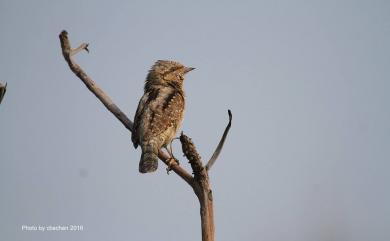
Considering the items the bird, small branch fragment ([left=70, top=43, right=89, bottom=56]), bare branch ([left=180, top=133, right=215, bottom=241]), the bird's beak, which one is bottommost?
bare branch ([left=180, top=133, right=215, bottom=241])

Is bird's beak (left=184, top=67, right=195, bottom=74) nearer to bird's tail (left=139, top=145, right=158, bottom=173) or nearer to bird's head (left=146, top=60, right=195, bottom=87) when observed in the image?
bird's head (left=146, top=60, right=195, bottom=87)

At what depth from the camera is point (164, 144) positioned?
7594 mm

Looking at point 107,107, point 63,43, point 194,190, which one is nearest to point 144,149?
point 107,107

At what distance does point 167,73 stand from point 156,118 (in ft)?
5.87

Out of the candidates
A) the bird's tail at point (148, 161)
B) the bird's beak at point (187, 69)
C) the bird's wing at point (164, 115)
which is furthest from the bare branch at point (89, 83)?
Answer: the bird's beak at point (187, 69)

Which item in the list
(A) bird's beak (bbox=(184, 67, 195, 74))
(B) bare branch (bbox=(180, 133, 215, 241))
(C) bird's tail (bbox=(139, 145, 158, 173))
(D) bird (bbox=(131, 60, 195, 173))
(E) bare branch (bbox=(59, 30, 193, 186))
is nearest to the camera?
(B) bare branch (bbox=(180, 133, 215, 241))

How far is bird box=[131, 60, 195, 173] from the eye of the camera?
281 inches

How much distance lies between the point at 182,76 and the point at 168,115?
66.9 inches

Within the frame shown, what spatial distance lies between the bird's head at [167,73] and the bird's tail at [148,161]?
81.8 inches

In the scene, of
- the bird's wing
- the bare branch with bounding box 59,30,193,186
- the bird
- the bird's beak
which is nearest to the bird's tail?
the bird

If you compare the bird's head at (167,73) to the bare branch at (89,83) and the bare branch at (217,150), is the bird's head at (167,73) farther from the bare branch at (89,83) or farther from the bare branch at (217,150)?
the bare branch at (217,150)

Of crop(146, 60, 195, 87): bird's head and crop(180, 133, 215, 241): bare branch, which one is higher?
crop(146, 60, 195, 87): bird's head

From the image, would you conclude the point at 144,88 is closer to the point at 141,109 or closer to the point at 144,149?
the point at 141,109

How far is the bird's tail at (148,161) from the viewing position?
6.97m
